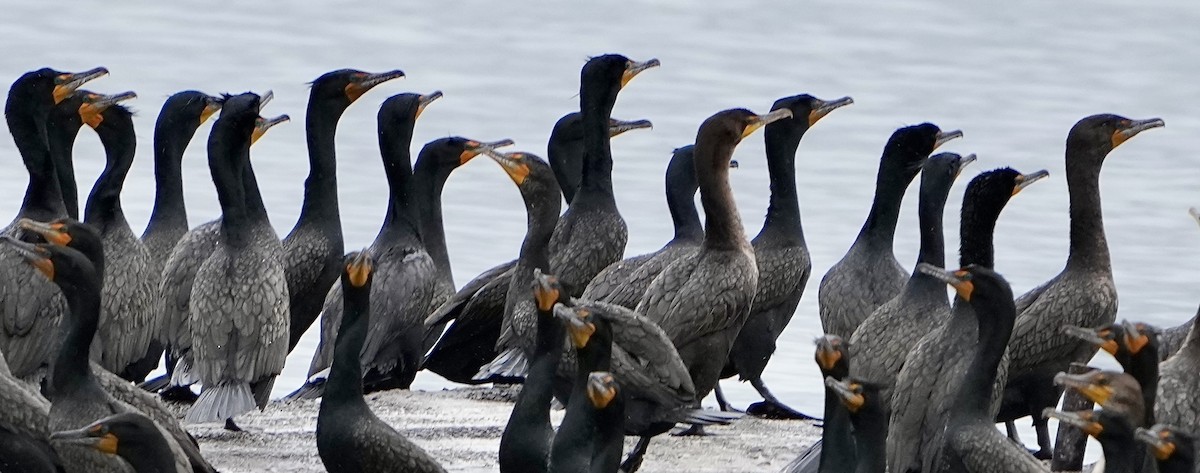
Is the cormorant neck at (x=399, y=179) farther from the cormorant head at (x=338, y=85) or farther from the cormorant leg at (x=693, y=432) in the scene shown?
the cormorant leg at (x=693, y=432)

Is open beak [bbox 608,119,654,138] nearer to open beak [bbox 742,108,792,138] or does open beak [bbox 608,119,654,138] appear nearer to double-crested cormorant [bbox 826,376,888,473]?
open beak [bbox 742,108,792,138]

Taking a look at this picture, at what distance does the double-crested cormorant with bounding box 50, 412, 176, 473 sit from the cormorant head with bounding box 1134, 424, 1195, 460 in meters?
3.41

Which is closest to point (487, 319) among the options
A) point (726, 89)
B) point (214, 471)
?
point (214, 471)

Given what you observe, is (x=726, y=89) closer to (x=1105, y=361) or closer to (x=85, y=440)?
(x=1105, y=361)

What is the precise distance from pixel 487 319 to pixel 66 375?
3803 millimetres

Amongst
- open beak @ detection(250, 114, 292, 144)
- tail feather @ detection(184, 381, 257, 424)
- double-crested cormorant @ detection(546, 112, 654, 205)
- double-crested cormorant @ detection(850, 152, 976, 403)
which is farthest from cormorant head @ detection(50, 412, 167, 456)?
double-crested cormorant @ detection(546, 112, 654, 205)

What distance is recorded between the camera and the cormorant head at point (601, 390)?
9.31 meters

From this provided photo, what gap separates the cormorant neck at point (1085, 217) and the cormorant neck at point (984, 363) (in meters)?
1.88

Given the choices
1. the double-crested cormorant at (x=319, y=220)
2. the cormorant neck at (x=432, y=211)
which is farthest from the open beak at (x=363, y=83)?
the cormorant neck at (x=432, y=211)

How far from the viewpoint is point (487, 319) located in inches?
523

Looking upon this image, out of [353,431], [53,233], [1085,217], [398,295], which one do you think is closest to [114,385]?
[53,233]

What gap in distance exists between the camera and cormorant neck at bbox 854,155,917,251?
12.9 meters

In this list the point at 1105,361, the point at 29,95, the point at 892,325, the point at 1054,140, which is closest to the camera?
the point at 892,325

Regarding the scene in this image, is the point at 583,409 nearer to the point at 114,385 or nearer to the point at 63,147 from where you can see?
the point at 114,385
